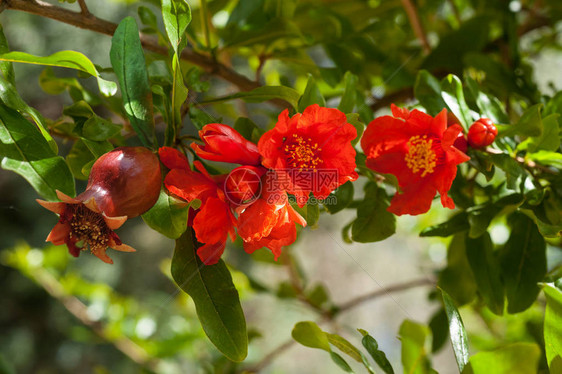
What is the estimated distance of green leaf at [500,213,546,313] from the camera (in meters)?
0.55

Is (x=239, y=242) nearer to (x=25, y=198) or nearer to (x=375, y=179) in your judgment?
(x=375, y=179)

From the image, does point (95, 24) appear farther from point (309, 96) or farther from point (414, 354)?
point (414, 354)

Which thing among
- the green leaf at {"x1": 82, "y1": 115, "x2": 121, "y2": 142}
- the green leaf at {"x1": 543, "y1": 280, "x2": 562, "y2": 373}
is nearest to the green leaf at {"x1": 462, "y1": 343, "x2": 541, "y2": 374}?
the green leaf at {"x1": 543, "y1": 280, "x2": 562, "y2": 373}

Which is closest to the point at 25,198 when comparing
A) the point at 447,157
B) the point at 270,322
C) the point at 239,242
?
the point at 270,322

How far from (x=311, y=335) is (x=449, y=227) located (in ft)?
0.64

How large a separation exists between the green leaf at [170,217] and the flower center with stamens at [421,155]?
0.20 meters

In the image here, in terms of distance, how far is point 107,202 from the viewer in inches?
13.6

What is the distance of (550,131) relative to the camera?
0.47m

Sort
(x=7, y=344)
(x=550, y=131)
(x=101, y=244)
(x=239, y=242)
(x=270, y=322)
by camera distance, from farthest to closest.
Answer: (x=270, y=322) < (x=7, y=344) < (x=239, y=242) < (x=550, y=131) < (x=101, y=244)

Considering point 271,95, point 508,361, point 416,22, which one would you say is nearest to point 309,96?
point 271,95

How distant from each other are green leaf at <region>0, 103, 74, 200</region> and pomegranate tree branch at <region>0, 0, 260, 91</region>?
0.10 m

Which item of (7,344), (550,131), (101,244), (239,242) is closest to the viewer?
(101,244)

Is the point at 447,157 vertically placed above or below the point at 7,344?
above

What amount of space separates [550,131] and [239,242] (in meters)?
0.43
